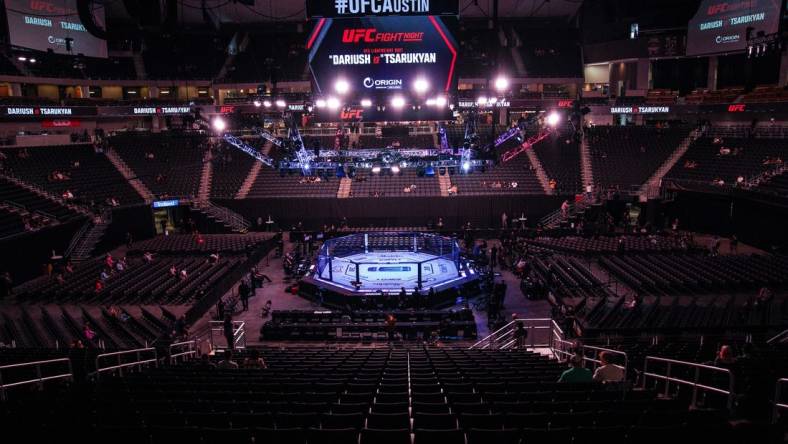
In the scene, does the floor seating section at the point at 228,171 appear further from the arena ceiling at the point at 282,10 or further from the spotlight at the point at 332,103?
the spotlight at the point at 332,103

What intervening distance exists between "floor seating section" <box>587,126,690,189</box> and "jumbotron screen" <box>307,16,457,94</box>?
71.0 ft

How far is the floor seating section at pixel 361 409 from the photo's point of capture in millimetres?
4723

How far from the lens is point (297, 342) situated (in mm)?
17859

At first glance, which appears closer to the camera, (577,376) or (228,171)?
(577,376)

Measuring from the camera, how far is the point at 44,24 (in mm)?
30188

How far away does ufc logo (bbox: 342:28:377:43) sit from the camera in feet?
63.0

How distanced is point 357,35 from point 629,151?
1075 inches

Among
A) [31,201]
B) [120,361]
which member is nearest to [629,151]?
[120,361]

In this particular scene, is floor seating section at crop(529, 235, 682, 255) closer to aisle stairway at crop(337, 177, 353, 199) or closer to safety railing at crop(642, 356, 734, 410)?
aisle stairway at crop(337, 177, 353, 199)

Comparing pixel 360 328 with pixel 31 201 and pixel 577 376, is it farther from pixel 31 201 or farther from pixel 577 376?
pixel 31 201

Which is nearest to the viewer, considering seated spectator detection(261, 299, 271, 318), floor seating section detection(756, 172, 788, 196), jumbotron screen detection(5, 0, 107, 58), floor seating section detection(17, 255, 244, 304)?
seated spectator detection(261, 299, 271, 318)

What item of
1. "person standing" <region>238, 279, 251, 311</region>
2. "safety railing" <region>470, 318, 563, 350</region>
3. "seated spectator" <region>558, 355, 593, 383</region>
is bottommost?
"safety railing" <region>470, 318, 563, 350</region>

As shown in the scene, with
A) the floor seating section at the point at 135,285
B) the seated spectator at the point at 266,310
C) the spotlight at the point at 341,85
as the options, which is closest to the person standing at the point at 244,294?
the seated spectator at the point at 266,310

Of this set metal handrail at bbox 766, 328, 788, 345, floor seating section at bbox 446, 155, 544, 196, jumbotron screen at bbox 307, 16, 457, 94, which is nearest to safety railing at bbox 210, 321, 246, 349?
jumbotron screen at bbox 307, 16, 457, 94
